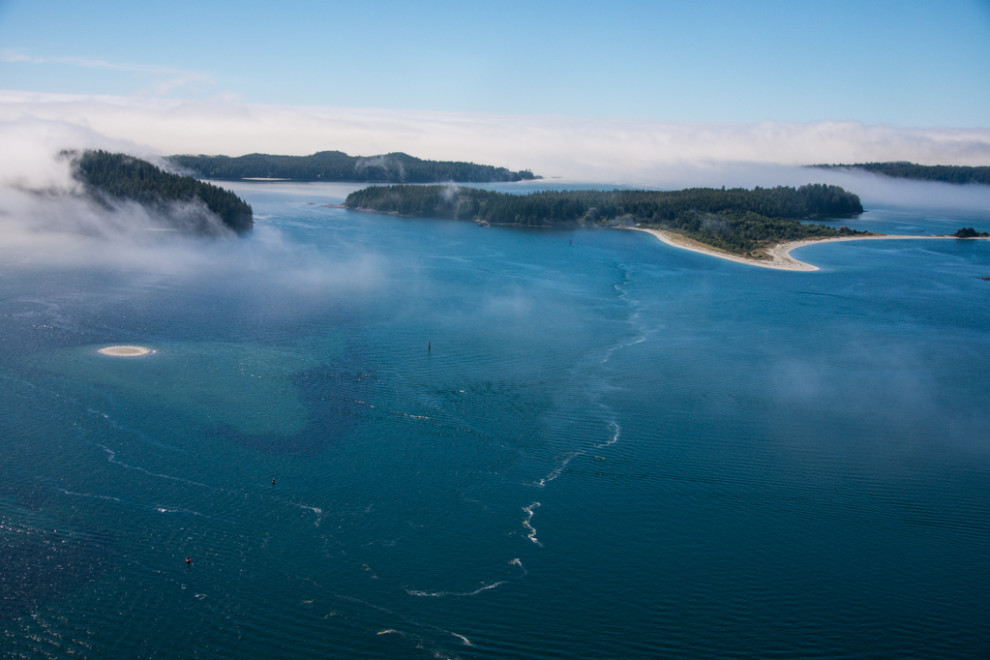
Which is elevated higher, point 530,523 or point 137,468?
point 137,468

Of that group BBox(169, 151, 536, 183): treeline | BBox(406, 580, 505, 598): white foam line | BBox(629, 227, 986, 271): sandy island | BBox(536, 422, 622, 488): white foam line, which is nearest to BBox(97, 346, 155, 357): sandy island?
BBox(536, 422, 622, 488): white foam line

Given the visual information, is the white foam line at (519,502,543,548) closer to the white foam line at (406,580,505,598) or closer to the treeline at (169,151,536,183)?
the white foam line at (406,580,505,598)

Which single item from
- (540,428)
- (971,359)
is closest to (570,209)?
(971,359)

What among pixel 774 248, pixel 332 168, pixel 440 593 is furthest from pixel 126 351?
pixel 332 168

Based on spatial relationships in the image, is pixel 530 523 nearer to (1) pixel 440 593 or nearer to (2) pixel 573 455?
(1) pixel 440 593

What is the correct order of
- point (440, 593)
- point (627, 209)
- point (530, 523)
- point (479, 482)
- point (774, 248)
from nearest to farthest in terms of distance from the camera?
point (440, 593) < point (530, 523) < point (479, 482) < point (774, 248) < point (627, 209)
